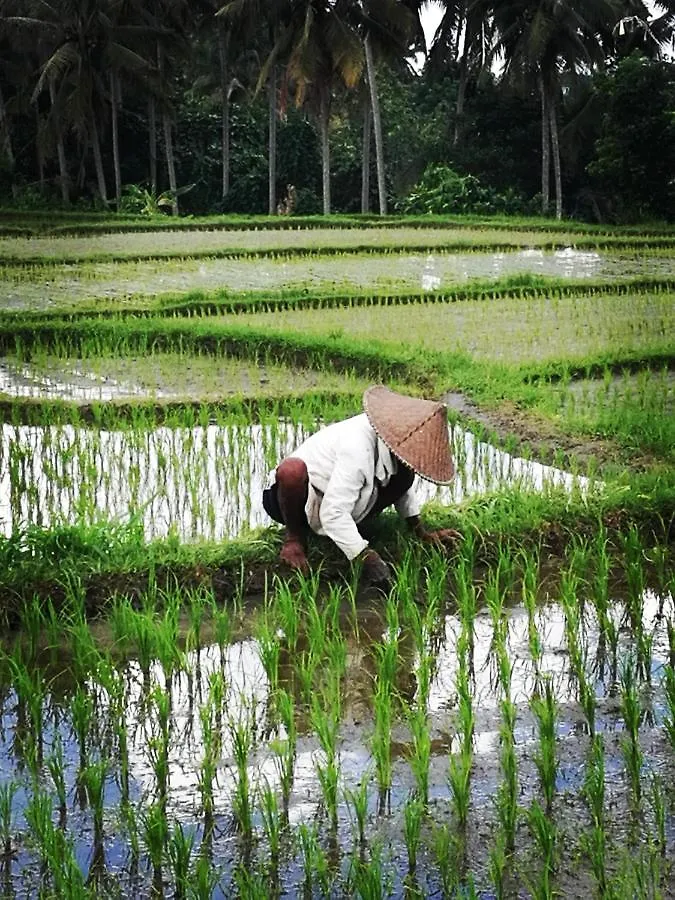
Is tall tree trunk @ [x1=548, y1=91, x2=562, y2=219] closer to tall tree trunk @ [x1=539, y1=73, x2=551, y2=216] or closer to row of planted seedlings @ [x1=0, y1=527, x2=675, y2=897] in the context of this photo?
tall tree trunk @ [x1=539, y1=73, x2=551, y2=216]

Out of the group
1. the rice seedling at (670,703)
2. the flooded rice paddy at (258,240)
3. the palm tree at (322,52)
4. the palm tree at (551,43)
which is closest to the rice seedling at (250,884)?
the rice seedling at (670,703)

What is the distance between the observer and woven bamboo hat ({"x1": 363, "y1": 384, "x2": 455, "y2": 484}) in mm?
3322

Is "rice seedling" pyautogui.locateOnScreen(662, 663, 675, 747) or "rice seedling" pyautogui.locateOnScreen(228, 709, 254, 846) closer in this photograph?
"rice seedling" pyautogui.locateOnScreen(228, 709, 254, 846)

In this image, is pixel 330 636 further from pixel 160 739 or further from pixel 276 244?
pixel 276 244

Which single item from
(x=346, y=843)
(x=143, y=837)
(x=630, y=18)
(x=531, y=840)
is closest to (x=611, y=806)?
(x=531, y=840)

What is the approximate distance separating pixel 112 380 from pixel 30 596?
3023 mm

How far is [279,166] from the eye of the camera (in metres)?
18.5

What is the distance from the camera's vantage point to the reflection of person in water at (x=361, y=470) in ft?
11.0

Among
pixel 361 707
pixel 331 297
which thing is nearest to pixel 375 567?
pixel 361 707

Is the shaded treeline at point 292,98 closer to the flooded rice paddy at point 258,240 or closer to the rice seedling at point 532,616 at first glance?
the flooded rice paddy at point 258,240

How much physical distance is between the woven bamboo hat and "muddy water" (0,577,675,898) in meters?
0.41

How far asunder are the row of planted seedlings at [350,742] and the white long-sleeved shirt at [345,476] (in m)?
0.20

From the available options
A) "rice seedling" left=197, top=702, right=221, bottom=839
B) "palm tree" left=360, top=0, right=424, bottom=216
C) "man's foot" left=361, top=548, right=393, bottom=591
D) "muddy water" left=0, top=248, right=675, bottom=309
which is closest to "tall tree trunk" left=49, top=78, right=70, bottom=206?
"palm tree" left=360, top=0, right=424, bottom=216

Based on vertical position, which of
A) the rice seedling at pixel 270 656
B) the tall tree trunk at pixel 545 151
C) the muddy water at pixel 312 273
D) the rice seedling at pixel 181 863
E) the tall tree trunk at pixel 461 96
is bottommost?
the rice seedling at pixel 181 863
